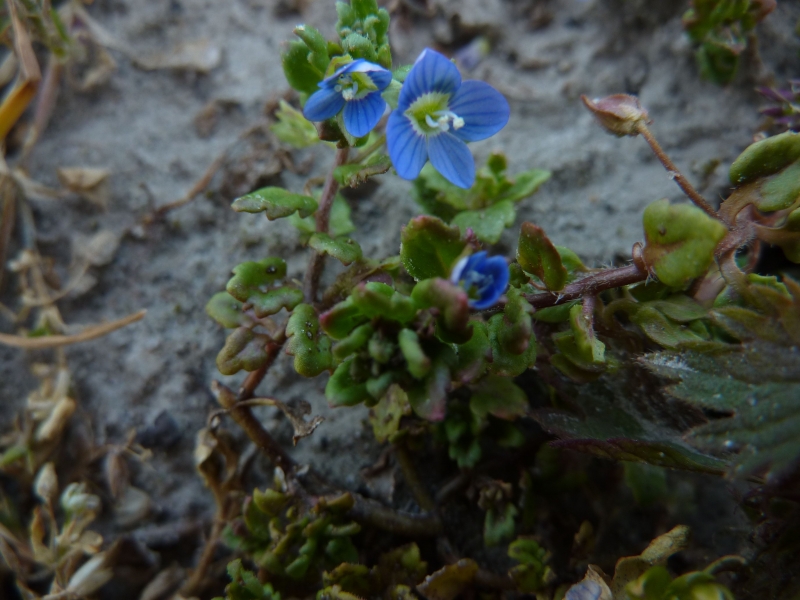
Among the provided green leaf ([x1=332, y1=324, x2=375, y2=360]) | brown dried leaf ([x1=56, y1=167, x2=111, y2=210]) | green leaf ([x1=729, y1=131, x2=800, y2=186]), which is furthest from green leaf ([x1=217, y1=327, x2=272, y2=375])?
green leaf ([x1=729, y1=131, x2=800, y2=186])

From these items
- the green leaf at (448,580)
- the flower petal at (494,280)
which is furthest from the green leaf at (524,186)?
the green leaf at (448,580)

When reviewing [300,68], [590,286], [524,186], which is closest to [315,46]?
[300,68]

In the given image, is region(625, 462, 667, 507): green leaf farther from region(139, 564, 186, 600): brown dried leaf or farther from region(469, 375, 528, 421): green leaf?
region(139, 564, 186, 600): brown dried leaf

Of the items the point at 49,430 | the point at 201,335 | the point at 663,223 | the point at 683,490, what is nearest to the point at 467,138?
the point at 663,223

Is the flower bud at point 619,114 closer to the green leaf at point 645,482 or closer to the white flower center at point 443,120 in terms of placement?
the white flower center at point 443,120

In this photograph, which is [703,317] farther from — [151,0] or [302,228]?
[151,0]
